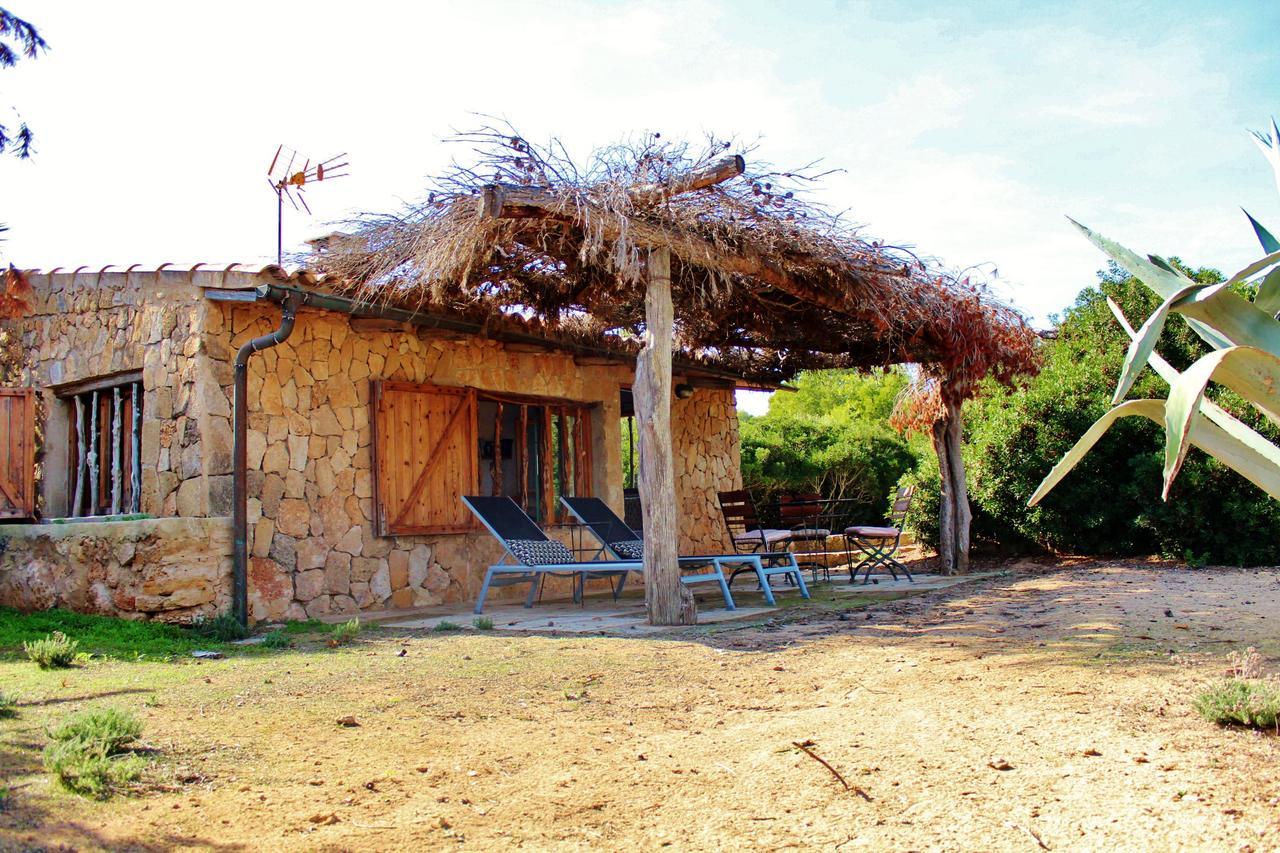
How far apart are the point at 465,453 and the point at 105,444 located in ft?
9.18

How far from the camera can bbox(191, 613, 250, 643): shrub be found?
6.04 metres

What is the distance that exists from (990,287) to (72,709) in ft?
23.8

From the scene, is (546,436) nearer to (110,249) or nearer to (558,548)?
(558,548)

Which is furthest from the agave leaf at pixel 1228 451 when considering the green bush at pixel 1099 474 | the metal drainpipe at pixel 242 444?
the green bush at pixel 1099 474

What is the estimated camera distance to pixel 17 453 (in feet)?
24.4

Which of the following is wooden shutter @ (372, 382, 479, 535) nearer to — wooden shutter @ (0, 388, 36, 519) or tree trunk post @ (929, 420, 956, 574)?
wooden shutter @ (0, 388, 36, 519)

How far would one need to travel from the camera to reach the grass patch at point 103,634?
5.25 metres

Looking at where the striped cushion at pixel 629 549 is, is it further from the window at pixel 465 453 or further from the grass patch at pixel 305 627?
the grass patch at pixel 305 627

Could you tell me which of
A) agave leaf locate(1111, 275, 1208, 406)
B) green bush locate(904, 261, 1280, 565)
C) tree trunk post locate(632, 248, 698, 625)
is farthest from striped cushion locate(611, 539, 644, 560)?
agave leaf locate(1111, 275, 1208, 406)

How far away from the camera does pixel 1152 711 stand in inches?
130

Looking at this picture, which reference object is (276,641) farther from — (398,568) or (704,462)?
(704,462)

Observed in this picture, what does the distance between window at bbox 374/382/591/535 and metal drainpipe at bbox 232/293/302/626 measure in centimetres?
120

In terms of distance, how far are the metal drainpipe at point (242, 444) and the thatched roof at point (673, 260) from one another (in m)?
0.49

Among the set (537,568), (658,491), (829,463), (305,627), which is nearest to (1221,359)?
(658,491)
